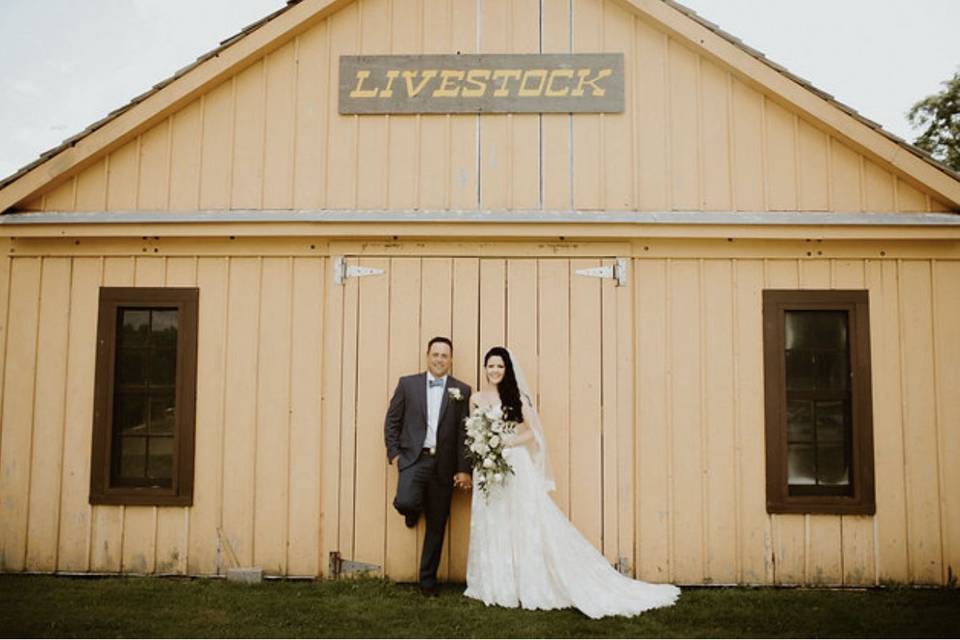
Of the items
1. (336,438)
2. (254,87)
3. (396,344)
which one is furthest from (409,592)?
(254,87)

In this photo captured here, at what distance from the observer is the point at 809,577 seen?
6.54 meters

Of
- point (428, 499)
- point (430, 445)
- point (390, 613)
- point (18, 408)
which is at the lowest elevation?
point (390, 613)

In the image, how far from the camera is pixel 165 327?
276 inches

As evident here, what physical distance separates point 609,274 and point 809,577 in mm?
3409

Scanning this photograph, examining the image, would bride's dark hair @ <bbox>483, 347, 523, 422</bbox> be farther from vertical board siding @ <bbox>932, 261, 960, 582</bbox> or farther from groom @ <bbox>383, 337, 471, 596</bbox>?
vertical board siding @ <bbox>932, 261, 960, 582</bbox>

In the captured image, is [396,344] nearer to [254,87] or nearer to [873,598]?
[254,87]

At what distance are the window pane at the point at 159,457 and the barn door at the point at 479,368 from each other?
1.63m

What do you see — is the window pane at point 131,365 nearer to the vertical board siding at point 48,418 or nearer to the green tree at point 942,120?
the vertical board siding at point 48,418

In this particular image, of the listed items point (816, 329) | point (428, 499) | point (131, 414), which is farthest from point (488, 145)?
point (131, 414)

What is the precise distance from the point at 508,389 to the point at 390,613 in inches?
83.7

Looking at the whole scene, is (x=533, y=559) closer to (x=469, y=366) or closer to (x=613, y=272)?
(x=469, y=366)

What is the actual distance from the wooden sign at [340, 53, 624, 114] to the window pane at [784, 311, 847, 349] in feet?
9.03

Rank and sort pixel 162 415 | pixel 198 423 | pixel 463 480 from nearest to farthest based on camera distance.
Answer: pixel 463 480 → pixel 198 423 → pixel 162 415

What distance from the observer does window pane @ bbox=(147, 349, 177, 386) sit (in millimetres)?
6973
